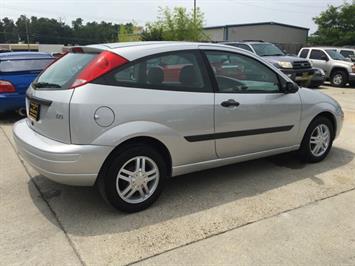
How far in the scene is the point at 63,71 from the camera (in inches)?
149

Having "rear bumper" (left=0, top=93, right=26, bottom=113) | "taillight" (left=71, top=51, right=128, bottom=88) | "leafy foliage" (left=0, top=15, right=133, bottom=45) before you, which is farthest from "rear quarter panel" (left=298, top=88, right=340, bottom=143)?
"leafy foliage" (left=0, top=15, right=133, bottom=45)

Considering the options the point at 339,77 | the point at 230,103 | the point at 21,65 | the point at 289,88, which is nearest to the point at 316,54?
the point at 339,77

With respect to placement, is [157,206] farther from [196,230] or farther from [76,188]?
[76,188]

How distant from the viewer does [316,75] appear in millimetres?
14867

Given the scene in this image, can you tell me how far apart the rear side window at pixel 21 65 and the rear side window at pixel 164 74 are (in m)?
5.21

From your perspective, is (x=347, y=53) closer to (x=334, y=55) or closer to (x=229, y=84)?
(x=334, y=55)

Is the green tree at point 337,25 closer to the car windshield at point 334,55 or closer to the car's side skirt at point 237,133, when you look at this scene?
the car windshield at point 334,55

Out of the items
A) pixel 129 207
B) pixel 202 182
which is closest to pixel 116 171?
pixel 129 207

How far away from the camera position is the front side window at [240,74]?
162 inches

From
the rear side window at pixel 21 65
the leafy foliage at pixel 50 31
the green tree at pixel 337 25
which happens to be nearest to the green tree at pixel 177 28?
the green tree at pixel 337 25

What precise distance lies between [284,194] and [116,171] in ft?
6.13

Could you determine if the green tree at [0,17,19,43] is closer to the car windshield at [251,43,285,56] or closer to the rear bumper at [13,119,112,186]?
the car windshield at [251,43,285,56]

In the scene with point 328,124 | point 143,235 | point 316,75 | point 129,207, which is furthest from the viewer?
point 316,75

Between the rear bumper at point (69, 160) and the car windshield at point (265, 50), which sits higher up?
the car windshield at point (265, 50)
